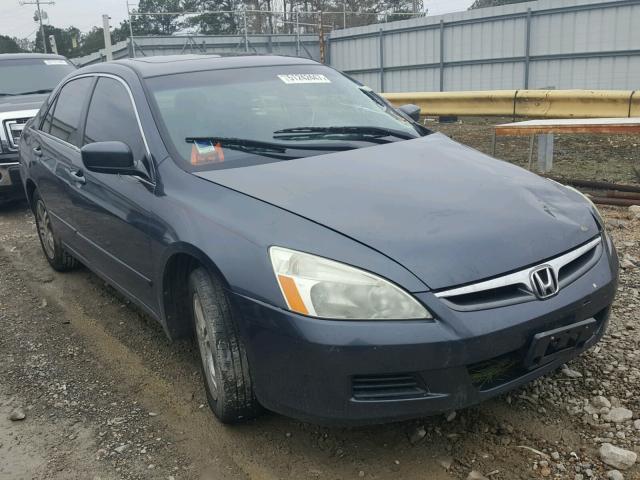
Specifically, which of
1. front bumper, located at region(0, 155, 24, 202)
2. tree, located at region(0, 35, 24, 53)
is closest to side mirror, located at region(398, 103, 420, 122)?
front bumper, located at region(0, 155, 24, 202)

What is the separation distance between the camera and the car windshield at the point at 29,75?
8.77 meters

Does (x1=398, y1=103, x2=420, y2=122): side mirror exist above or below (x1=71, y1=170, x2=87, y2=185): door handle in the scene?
above

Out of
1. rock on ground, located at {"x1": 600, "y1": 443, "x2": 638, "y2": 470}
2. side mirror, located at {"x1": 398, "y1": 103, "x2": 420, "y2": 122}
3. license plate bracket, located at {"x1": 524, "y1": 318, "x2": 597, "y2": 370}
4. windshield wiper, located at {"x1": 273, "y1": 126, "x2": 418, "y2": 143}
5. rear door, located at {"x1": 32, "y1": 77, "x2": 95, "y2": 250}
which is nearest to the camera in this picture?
license plate bracket, located at {"x1": 524, "y1": 318, "x2": 597, "y2": 370}

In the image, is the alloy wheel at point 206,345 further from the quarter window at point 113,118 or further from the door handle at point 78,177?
the door handle at point 78,177

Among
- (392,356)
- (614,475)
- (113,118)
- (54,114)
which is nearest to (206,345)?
(392,356)

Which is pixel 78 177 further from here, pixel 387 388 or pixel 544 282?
pixel 544 282

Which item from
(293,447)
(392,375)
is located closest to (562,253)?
(392,375)

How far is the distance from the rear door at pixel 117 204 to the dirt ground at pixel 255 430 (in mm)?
488

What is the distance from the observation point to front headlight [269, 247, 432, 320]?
2.16m

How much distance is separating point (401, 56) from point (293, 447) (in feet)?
59.0

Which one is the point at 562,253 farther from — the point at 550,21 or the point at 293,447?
the point at 550,21

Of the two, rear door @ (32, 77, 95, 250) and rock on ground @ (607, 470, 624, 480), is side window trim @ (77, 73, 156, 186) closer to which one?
rear door @ (32, 77, 95, 250)

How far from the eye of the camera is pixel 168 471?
2.55 metres

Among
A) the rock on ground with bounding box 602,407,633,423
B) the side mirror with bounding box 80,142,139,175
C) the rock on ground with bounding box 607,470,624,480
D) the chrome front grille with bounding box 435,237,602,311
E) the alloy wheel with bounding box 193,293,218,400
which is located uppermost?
the side mirror with bounding box 80,142,139,175
